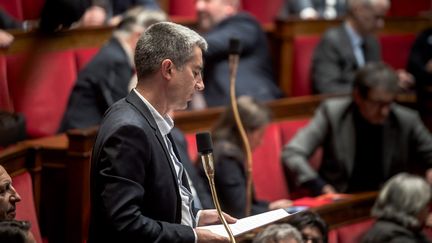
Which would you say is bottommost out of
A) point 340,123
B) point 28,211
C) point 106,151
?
point 340,123

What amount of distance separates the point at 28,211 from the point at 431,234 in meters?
0.91

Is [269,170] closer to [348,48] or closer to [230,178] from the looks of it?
[230,178]

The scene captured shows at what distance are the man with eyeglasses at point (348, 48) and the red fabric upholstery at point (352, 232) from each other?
0.77 m

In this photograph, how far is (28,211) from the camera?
1.37 meters

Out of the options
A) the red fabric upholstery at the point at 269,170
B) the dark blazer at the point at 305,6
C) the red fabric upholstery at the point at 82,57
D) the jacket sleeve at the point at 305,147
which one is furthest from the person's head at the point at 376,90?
the dark blazer at the point at 305,6

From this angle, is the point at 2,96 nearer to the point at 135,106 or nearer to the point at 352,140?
the point at 135,106

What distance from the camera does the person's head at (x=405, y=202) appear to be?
174 cm

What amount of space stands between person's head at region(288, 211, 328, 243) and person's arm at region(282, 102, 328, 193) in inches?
A: 23.3

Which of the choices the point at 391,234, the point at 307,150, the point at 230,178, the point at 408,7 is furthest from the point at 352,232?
the point at 408,7

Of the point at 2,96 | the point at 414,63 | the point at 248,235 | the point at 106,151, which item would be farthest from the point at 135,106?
the point at 414,63

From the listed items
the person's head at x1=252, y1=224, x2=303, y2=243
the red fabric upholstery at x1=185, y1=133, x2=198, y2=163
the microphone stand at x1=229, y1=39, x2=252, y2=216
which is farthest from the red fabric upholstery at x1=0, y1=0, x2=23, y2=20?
the person's head at x1=252, y1=224, x2=303, y2=243

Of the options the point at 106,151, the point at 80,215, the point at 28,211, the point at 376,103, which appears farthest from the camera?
the point at 376,103

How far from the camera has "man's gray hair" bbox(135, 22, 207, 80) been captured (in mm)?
1052

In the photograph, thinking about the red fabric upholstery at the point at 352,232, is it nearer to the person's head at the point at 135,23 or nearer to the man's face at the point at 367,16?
the person's head at the point at 135,23
